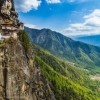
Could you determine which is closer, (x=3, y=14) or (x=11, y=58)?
(x=11, y=58)

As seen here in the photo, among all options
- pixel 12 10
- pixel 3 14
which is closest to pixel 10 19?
pixel 3 14

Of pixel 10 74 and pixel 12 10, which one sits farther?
pixel 12 10

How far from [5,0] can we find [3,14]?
20.5ft

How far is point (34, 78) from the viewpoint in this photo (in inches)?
4665

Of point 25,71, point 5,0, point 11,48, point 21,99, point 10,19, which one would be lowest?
point 21,99

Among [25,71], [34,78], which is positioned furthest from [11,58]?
[34,78]

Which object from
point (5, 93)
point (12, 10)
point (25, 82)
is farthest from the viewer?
point (12, 10)

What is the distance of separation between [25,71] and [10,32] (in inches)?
595

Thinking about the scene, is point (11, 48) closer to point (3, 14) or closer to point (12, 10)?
point (3, 14)

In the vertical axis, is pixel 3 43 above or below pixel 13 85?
above

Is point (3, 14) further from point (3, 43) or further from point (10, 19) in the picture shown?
point (3, 43)

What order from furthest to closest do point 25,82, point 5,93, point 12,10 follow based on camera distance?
1. point 12,10
2. point 25,82
3. point 5,93

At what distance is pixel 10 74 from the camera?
308ft

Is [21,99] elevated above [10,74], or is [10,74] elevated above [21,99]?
[10,74]
